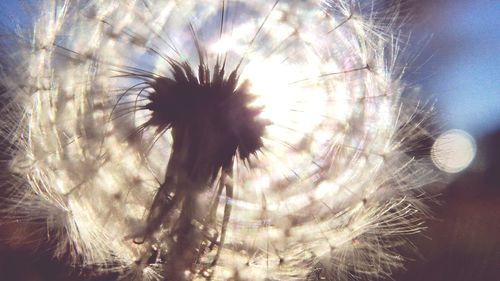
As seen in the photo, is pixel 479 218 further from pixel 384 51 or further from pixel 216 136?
pixel 216 136

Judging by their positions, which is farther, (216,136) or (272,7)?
(272,7)

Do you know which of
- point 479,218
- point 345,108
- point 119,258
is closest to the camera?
point 119,258

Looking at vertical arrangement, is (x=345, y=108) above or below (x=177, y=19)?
below

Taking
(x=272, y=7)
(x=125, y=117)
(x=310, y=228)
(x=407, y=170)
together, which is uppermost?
(x=272, y=7)

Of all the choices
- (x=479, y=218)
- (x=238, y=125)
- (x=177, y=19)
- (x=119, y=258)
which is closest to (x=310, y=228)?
(x=238, y=125)
